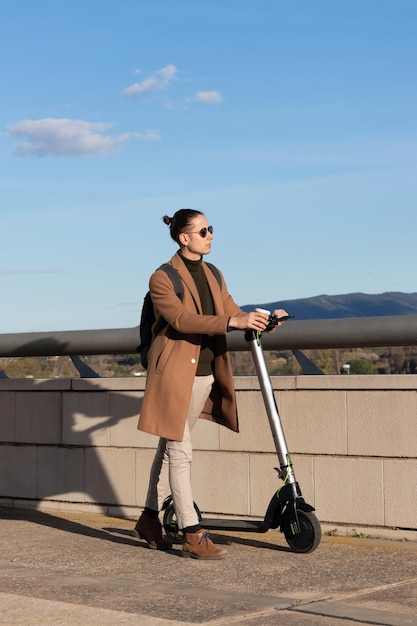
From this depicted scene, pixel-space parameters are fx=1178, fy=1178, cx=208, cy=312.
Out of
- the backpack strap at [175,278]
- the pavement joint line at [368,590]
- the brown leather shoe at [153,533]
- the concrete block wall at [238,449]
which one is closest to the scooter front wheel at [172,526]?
the brown leather shoe at [153,533]

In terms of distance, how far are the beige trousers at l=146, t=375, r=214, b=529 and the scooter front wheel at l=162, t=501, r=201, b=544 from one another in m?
0.12

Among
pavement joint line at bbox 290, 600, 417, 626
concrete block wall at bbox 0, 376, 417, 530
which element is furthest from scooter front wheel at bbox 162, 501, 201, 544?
pavement joint line at bbox 290, 600, 417, 626

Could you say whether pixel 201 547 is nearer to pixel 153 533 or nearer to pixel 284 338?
pixel 153 533

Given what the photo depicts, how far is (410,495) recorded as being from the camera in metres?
6.90

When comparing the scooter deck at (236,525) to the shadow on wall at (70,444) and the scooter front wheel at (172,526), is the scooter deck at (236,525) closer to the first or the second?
the scooter front wheel at (172,526)

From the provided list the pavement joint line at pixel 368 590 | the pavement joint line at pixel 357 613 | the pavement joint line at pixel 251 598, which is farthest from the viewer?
the pavement joint line at pixel 368 590

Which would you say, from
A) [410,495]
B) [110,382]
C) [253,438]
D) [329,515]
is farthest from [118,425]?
[410,495]

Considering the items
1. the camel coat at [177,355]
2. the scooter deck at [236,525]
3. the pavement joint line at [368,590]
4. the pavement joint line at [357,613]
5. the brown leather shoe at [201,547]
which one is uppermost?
the camel coat at [177,355]

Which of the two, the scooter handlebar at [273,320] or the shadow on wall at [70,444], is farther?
the shadow on wall at [70,444]

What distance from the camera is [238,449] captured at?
7707 mm

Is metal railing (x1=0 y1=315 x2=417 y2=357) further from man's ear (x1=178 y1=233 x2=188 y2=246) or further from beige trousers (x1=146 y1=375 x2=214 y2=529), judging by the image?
man's ear (x1=178 y1=233 x2=188 y2=246)

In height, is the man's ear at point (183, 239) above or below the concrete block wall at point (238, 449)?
above

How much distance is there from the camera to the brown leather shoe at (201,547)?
6.48 m

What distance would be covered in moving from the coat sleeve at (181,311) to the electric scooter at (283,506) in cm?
28
